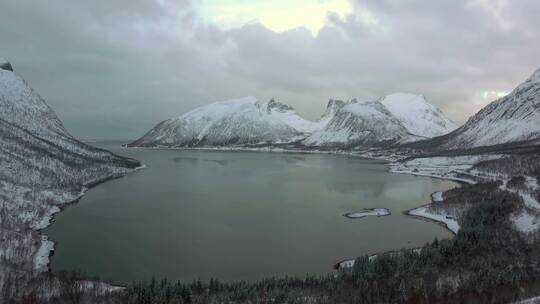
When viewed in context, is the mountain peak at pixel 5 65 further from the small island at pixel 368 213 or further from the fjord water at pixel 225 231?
the small island at pixel 368 213

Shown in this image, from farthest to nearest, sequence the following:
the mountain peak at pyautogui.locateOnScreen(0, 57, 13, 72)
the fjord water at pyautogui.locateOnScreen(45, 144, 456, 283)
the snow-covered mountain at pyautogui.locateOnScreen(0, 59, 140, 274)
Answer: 1. the mountain peak at pyautogui.locateOnScreen(0, 57, 13, 72)
2. the snow-covered mountain at pyautogui.locateOnScreen(0, 59, 140, 274)
3. the fjord water at pyautogui.locateOnScreen(45, 144, 456, 283)

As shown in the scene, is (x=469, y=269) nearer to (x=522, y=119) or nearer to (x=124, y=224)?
(x=124, y=224)

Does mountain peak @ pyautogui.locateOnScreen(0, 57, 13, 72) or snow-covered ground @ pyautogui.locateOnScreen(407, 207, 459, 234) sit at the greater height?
mountain peak @ pyautogui.locateOnScreen(0, 57, 13, 72)

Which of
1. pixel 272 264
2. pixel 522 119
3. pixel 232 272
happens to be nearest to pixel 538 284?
pixel 272 264

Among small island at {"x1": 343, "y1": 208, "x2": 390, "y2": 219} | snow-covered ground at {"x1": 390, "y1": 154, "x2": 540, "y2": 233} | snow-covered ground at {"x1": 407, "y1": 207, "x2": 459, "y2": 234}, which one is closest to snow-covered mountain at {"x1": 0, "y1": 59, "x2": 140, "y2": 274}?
small island at {"x1": 343, "y1": 208, "x2": 390, "y2": 219}

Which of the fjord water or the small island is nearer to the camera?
the fjord water

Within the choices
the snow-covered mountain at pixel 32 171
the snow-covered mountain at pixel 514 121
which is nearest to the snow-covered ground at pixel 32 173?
the snow-covered mountain at pixel 32 171

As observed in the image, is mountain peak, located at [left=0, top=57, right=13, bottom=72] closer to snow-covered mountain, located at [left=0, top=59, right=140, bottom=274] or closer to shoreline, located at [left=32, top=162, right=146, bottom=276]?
snow-covered mountain, located at [left=0, top=59, right=140, bottom=274]
